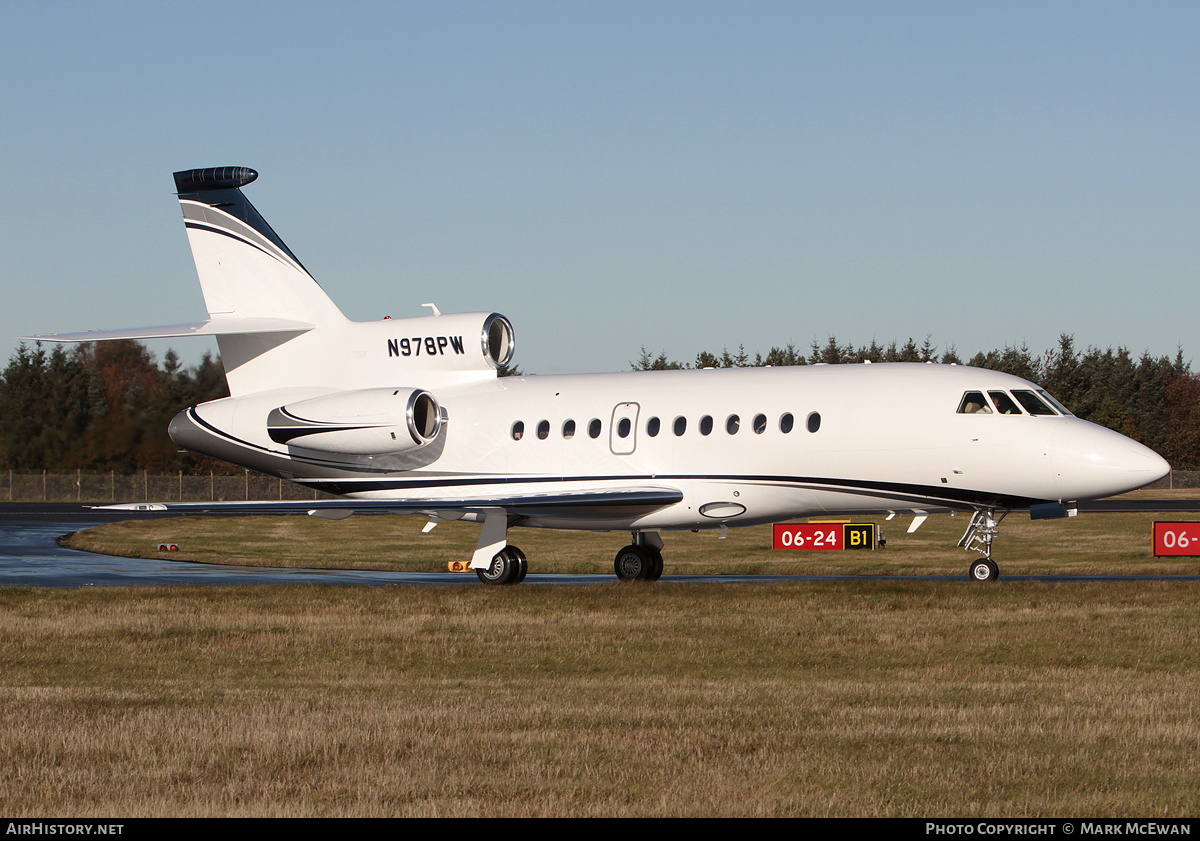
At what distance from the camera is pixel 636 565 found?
25.3 metres

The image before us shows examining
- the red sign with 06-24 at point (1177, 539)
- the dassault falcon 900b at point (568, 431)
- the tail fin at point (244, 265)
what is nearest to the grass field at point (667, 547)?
the red sign with 06-24 at point (1177, 539)

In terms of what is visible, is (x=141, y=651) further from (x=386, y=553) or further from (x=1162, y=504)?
(x=1162, y=504)

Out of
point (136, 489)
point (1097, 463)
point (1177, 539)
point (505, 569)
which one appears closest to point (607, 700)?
point (1097, 463)

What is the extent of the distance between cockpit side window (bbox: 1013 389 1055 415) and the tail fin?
43.2 ft

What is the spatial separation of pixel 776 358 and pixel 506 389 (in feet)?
208

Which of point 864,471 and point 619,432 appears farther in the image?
point 619,432

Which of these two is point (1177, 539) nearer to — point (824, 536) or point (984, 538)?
point (824, 536)

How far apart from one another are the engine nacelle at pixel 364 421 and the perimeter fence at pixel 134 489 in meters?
43.0

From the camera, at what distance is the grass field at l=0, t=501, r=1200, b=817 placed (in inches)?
314

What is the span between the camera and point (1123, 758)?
8.84m

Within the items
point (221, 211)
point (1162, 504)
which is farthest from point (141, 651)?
point (1162, 504)

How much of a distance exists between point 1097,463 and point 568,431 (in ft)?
30.1

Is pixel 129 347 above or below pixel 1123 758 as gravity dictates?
above

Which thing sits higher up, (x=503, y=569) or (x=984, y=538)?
(x=984, y=538)
